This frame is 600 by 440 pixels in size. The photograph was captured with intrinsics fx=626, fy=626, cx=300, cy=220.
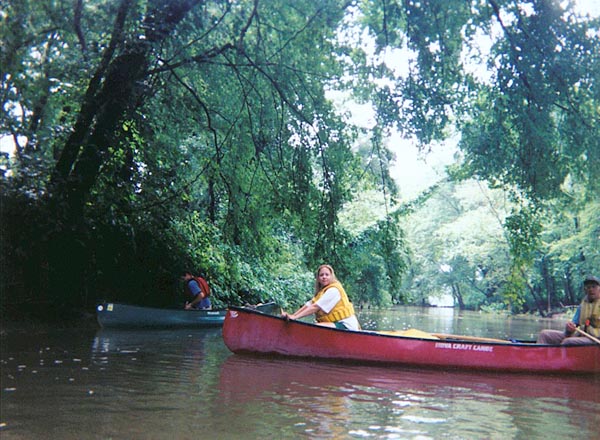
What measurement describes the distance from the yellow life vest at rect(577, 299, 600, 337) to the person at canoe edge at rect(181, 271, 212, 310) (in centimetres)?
787

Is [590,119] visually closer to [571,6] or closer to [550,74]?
[550,74]

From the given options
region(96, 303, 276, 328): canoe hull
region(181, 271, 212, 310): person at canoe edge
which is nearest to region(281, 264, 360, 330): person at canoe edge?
region(96, 303, 276, 328): canoe hull

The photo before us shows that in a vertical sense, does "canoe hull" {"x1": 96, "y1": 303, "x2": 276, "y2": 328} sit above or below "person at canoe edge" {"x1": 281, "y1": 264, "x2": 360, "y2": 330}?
below

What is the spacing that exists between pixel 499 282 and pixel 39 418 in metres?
40.0

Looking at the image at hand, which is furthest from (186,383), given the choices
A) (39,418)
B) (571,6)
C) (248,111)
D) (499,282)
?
(499,282)

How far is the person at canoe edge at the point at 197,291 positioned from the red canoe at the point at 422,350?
16.2 ft

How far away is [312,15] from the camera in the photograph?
10.5m

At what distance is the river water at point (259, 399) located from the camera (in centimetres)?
464

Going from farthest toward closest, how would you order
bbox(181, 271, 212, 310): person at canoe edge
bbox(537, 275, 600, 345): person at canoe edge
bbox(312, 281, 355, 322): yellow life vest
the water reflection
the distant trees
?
1. bbox(181, 271, 212, 310): person at canoe edge
2. the distant trees
3. bbox(312, 281, 355, 322): yellow life vest
4. bbox(537, 275, 600, 345): person at canoe edge
5. the water reflection

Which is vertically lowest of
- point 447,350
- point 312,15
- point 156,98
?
point 447,350

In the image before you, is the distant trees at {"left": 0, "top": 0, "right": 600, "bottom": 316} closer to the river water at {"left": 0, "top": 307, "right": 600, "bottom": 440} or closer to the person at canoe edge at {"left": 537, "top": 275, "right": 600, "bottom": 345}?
the person at canoe edge at {"left": 537, "top": 275, "right": 600, "bottom": 345}

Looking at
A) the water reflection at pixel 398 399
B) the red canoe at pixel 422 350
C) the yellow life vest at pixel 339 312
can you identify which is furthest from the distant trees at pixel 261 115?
the water reflection at pixel 398 399

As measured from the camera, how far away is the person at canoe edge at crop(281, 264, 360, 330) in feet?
29.6

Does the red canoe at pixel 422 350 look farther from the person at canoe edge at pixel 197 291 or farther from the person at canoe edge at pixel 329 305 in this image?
the person at canoe edge at pixel 197 291
